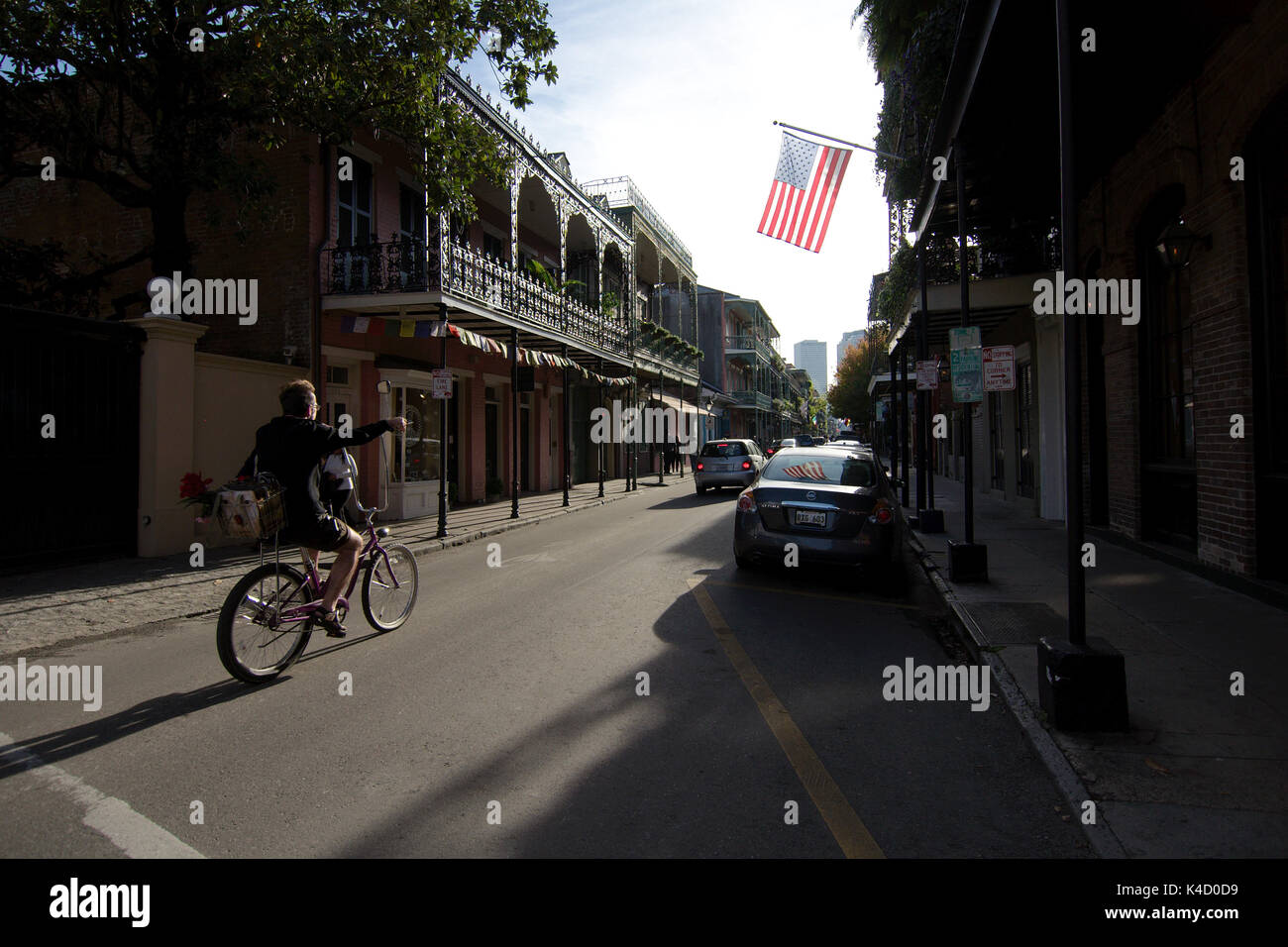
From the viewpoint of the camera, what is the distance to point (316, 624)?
5582mm

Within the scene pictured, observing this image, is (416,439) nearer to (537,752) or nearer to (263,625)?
(263,625)

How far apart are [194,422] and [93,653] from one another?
609 centimetres

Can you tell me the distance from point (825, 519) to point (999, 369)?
2.35m

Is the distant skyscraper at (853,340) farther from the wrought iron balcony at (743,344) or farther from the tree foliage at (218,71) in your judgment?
the tree foliage at (218,71)

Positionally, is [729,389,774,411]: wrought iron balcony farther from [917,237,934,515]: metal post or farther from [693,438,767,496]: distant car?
[917,237,934,515]: metal post

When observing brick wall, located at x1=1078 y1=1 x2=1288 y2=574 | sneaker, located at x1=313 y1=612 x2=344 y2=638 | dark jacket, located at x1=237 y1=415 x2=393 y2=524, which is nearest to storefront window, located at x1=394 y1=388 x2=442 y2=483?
sneaker, located at x1=313 y1=612 x2=344 y2=638

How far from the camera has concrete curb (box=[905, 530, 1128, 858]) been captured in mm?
3027

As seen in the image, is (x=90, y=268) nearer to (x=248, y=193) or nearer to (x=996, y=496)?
(x=248, y=193)

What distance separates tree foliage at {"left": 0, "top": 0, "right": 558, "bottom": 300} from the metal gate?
7.02 feet

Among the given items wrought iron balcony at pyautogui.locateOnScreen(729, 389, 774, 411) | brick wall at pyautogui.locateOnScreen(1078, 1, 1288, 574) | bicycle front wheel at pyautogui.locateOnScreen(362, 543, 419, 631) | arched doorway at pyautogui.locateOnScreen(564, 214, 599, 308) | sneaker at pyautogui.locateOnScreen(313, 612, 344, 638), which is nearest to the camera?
sneaker at pyautogui.locateOnScreen(313, 612, 344, 638)

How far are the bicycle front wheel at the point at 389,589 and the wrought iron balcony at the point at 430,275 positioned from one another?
813 cm

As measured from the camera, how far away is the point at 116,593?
837 centimetres

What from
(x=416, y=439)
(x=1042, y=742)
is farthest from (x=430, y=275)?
(x=1042, y=742)
